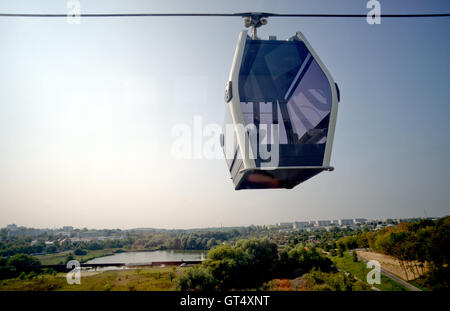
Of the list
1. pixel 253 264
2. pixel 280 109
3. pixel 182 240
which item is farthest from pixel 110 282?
pixel 280 109

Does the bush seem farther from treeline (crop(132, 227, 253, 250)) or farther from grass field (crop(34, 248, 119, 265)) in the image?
grass field (crop(34, 248, 119, 265))

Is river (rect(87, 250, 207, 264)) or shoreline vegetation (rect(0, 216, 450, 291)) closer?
river (rect(87, 250, 207, 264))

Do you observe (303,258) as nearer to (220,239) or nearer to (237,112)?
Result: (220,239)

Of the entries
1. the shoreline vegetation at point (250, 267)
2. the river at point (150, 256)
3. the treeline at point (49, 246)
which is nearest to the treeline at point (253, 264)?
the shoreline vegetation at point (250, 267)

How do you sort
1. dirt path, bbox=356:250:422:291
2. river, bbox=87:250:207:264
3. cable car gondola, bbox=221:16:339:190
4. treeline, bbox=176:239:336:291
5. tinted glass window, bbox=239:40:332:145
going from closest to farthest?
cable car gondola, bbox=221:16:339:190, tinted glass window, bbox=239:40:332:145, river, bbox=87:250:207:264, treeline, bbox=176:239:336:291, dirt path, bbox=356:250:422:291

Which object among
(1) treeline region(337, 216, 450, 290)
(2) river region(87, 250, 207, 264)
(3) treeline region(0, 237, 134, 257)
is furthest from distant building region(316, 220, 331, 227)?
(3) treeline region(0, 237, 134, 257)

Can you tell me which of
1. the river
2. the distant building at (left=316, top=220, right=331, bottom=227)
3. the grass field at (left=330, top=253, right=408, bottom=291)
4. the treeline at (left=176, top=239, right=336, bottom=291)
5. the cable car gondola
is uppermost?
the cable car gondola
